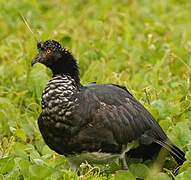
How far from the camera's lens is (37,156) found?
5027 millimetres

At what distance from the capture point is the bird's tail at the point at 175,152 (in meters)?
4.89

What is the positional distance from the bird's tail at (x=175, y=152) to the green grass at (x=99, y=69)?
9 centimetres

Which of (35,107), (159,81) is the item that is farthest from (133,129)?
(159,81)

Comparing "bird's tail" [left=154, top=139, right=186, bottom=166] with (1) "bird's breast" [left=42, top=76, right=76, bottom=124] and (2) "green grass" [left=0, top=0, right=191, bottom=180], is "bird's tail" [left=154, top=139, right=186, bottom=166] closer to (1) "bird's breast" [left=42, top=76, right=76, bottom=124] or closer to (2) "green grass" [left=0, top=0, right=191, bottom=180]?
(2) "green grass" [left=0, top=0, right=191, bottom=180]

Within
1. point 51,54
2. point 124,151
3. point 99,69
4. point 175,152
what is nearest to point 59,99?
point 51,54

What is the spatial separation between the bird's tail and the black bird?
0.30 ft

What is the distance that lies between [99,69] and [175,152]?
1831 mm

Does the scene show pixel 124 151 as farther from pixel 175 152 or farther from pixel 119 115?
pixel 175 152

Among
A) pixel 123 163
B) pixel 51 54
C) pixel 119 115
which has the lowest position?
pixel 123 163

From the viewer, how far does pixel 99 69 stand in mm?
6480

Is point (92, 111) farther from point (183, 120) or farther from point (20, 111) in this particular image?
point (20, 111)

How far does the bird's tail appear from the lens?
4.89 meters

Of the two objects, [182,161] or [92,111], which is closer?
[92,111]

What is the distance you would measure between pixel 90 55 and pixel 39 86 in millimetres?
1267
